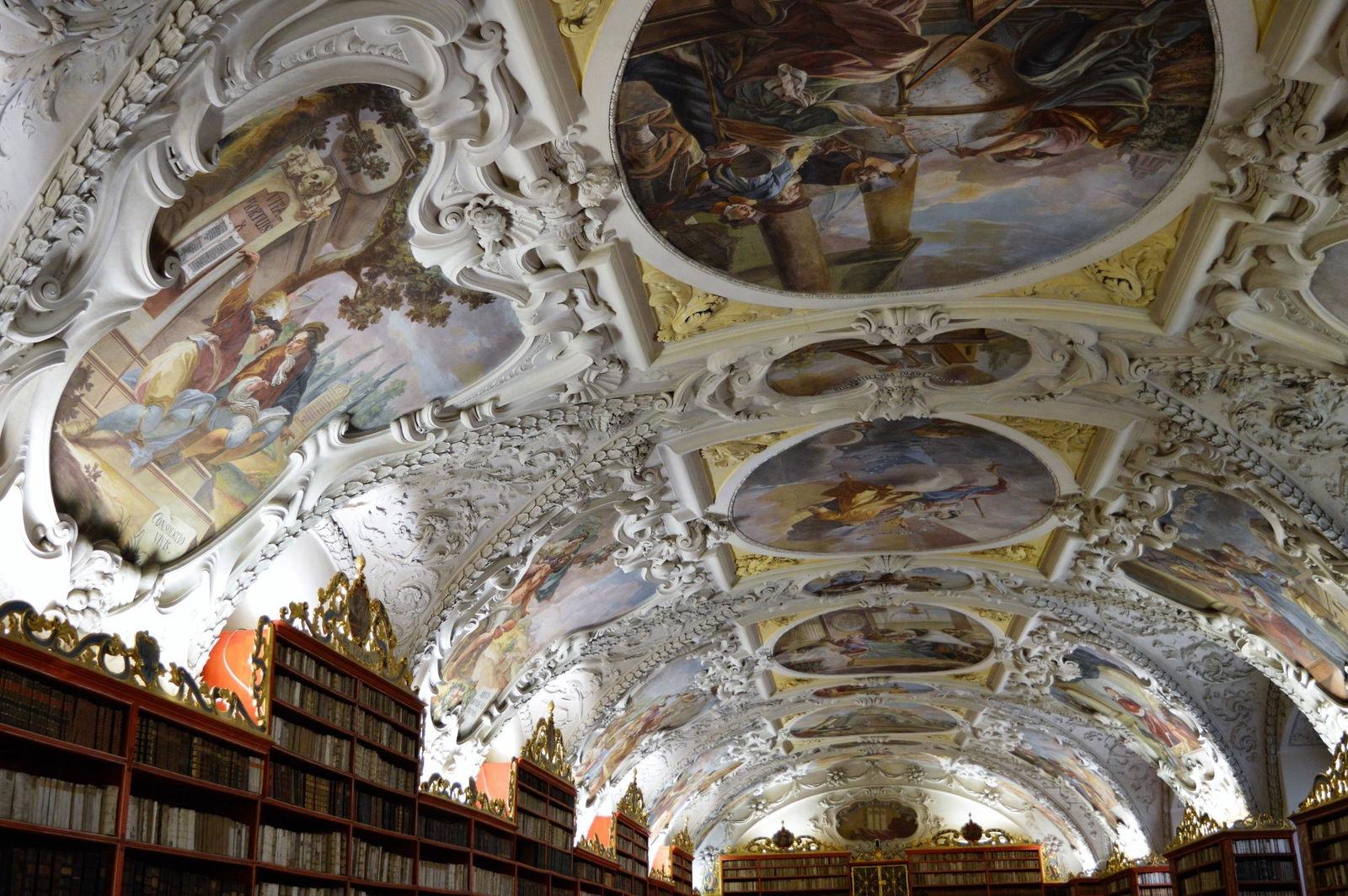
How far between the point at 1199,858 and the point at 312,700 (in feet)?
53.4

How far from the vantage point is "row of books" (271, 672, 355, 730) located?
10.3 meters

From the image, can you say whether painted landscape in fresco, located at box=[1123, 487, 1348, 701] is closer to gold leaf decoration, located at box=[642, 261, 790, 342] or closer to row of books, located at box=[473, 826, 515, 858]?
gold leaf decoration, located at box=[642, 261, 790, 342]

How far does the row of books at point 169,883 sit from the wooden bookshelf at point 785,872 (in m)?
29.1

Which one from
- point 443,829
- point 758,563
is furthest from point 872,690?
point 443,829

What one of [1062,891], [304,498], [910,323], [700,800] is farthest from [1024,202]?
[1062,891]

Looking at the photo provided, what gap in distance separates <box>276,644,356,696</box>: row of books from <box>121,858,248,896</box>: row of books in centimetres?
195

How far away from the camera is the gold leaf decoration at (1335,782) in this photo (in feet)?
51.7

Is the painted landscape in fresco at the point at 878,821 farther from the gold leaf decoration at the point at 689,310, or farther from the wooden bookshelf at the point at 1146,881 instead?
the gold leaf decoration at the point at 689,310

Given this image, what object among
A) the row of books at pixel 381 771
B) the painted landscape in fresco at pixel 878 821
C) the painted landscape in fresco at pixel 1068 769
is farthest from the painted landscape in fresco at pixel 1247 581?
the painted landscape in fresco at pixel 878 821

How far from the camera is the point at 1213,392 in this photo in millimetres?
11547

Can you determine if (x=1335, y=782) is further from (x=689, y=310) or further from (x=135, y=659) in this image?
(x=135, y=659)

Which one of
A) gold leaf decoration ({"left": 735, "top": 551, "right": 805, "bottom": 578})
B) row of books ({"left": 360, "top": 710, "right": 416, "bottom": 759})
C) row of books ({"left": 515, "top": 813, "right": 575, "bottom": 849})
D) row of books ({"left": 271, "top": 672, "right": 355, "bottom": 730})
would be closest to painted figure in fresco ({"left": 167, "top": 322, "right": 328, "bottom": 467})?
row of books ({"left": 271, "top": 672, "right": 355, "bottom": 730})

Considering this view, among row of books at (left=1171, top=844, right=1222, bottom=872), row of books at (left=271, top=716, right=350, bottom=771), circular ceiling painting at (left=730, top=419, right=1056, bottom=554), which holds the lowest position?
row of books at (left=1171, top=844, right=1222, bottom=872)

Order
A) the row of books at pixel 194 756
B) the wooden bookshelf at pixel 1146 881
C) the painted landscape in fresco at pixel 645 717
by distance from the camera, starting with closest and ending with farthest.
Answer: the row of books at pixel 194 756 < the painted landscape in fresco at pixel 645 717 < the wooden bookshelf at pixel 1146 881
